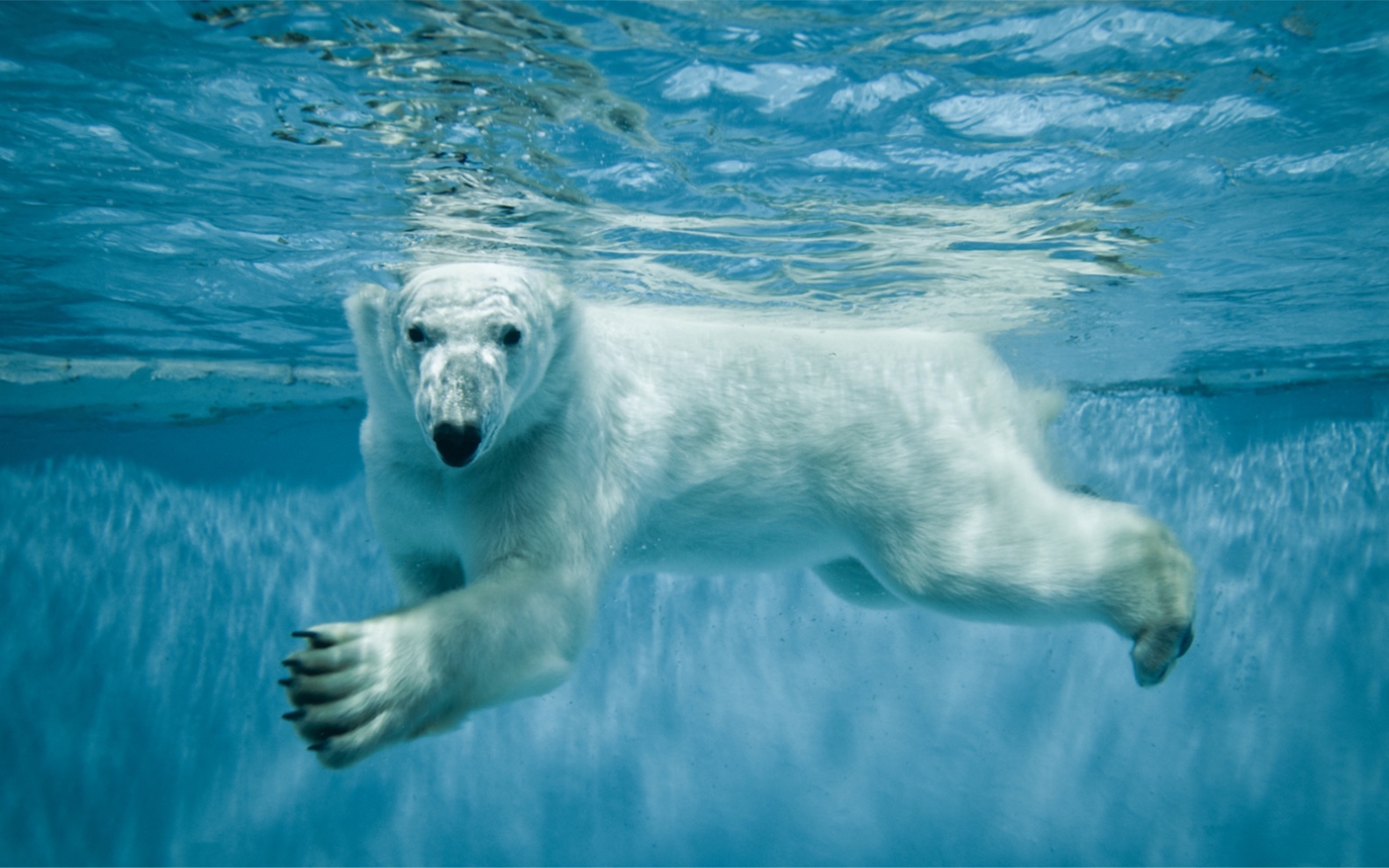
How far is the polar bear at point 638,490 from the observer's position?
2.38 metres

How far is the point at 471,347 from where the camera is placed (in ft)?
9.35

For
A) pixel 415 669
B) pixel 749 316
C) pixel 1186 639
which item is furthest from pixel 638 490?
pixel 749 316

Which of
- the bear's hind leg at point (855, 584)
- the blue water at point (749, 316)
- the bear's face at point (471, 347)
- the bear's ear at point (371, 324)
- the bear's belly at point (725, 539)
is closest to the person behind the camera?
the bear's face at point (471, 347)

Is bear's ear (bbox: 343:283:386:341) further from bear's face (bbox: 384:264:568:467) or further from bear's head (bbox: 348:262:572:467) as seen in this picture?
bear's face (bbox: 384:264:568:467)

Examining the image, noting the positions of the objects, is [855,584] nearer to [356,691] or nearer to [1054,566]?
[1054,566]

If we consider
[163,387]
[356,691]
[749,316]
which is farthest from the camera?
[163,387]

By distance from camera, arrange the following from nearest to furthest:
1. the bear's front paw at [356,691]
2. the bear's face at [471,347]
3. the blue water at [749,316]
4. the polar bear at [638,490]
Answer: the bear's front paw at [356,691] → the polar bear at [638,490] → the bear's face at [471,347] → the blue water at [749,316]

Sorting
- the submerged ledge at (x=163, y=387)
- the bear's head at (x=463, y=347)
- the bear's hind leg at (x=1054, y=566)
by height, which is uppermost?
the bear's head at (x=463, y=347)

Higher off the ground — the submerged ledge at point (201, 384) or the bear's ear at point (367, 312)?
the bear's ear at point (367, 312)

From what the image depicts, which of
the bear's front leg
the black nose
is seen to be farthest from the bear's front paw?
the black nose

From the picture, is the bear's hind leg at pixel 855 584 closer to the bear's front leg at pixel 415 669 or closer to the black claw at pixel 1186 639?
the black claw at pixel 1186 639

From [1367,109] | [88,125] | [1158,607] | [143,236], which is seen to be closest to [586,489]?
[1158,607]

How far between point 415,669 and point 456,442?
64cm

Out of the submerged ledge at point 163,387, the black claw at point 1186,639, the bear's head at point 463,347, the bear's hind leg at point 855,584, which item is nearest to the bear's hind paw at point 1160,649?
the black claw at point 1186,639
